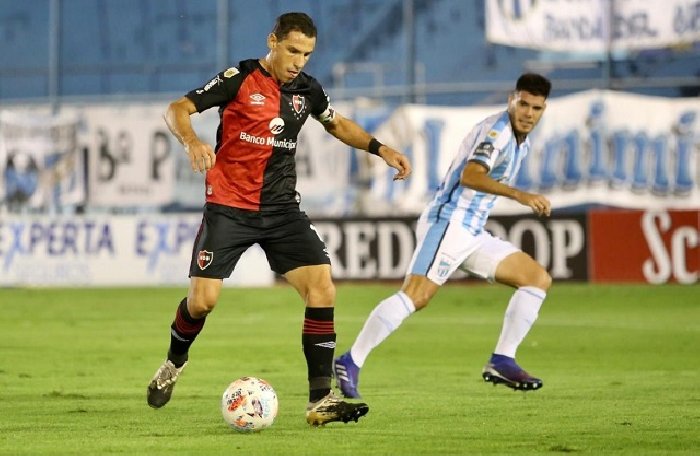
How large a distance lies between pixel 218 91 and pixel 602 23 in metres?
17.4

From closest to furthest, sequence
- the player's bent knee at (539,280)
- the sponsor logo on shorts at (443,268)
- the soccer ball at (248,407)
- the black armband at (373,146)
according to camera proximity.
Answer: the soccer ball at (248,407) → the black armband at (373,146) → the sponsor logo on shorts at (443,268) → the player's bent knee at (539,280)

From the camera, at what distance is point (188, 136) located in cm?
857

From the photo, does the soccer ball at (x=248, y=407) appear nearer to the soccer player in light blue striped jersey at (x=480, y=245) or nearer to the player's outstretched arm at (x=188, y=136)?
the player's outstretched arm at (x=188, y=136)

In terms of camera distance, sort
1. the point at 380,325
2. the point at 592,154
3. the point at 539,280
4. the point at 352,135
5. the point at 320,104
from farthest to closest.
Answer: the point at 592,154
the point at 539,280
the point at 380,325
the point at 352,135
the point at 320,104

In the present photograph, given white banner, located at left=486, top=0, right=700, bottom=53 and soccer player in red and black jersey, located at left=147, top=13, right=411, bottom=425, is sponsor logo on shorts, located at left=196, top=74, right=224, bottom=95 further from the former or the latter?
white banner, located at left=486, top=0, right=700, bottom=53

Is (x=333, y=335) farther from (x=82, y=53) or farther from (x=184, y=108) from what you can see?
(x=82, y=53)

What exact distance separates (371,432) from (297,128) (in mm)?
1889

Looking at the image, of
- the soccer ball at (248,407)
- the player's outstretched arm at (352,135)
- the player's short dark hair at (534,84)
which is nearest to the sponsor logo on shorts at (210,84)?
the player's outstretched arm at (352,135)

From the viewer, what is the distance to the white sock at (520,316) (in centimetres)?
1083

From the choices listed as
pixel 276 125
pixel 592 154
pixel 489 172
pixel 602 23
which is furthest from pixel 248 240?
pixel 602 23

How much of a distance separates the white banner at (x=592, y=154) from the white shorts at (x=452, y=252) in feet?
44.2

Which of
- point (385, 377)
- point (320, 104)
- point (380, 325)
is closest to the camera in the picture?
point (320, 104)

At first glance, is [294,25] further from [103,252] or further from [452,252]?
[103,252]

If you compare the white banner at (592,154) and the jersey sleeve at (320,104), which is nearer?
the jersey sleeve at (320,104)
